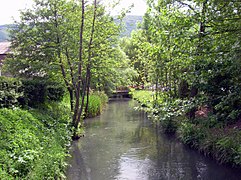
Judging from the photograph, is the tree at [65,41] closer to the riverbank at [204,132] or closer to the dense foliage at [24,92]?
the dense foliage at [24,92]

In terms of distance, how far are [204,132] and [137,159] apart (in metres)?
2.55

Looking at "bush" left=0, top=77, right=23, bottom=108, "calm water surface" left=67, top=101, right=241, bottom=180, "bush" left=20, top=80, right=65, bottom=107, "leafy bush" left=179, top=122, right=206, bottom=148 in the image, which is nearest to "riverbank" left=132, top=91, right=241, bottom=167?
"leafy bush" left=179, top=122, right=206, bottom=148

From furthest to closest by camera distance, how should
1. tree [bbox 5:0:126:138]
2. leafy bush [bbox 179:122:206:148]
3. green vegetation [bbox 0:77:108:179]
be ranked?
tree [bbox 5:0:126:138]
leafy bush [bbox 179:122:206:148]
green vegetation [bbox 0:77:108:179]

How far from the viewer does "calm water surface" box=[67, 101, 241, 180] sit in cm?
825

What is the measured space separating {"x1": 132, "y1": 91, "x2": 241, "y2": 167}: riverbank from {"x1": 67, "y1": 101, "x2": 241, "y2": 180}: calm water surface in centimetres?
29

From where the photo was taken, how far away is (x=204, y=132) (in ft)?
34.1

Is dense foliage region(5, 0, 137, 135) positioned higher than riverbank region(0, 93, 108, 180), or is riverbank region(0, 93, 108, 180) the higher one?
dense foliage region(5, 0, 137, 135)

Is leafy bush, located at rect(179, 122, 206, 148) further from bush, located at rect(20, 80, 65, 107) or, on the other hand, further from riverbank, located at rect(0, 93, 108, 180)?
bush, located at rect(20, 80, 65, 107)

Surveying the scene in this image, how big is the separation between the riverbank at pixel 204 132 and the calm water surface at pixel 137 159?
0.29 metres

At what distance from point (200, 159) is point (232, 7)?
5509 millimetres

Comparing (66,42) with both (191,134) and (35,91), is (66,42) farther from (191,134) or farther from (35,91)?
(191,134)

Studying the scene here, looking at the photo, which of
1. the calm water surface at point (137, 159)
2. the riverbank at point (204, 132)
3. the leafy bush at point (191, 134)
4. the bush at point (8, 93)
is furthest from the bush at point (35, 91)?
the leafy bush at point (191, 134)

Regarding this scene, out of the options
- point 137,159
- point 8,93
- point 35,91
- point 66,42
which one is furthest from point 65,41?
point 137,159

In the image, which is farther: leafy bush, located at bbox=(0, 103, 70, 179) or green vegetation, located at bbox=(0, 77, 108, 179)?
green vegetation, located at bbox=(0, 77, 108, 179)
